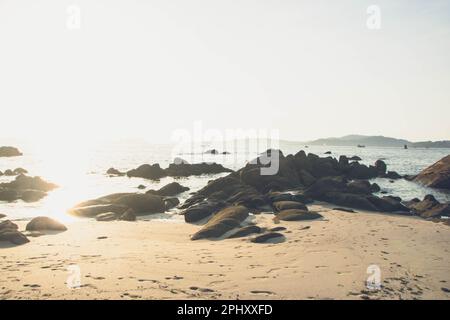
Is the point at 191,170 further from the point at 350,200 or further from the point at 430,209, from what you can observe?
the point at 430,209

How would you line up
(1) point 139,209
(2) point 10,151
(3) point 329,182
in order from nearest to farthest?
(1) point 139,209
(3) point 329,182
(2) point 10,151

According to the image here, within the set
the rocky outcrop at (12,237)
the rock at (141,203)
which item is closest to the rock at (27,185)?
the rock at (141,203)

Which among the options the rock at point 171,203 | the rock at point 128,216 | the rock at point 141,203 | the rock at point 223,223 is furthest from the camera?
the rock at point 171,203

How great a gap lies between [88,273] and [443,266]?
9.56 metres

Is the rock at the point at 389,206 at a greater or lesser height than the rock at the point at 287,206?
lesser

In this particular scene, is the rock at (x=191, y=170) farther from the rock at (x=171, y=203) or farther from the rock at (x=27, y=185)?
the rock at (x=171, y=203)

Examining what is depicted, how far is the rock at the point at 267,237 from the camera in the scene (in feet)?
45.5

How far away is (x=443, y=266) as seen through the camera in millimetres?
10523

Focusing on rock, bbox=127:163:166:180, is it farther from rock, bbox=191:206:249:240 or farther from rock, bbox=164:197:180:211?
rock, bbox=191:206:249:240

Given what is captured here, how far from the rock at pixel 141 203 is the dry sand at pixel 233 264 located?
6053 mm

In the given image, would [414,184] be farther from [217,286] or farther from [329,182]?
[217,286]

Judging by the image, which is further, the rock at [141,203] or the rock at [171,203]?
the rock at [171,203]
